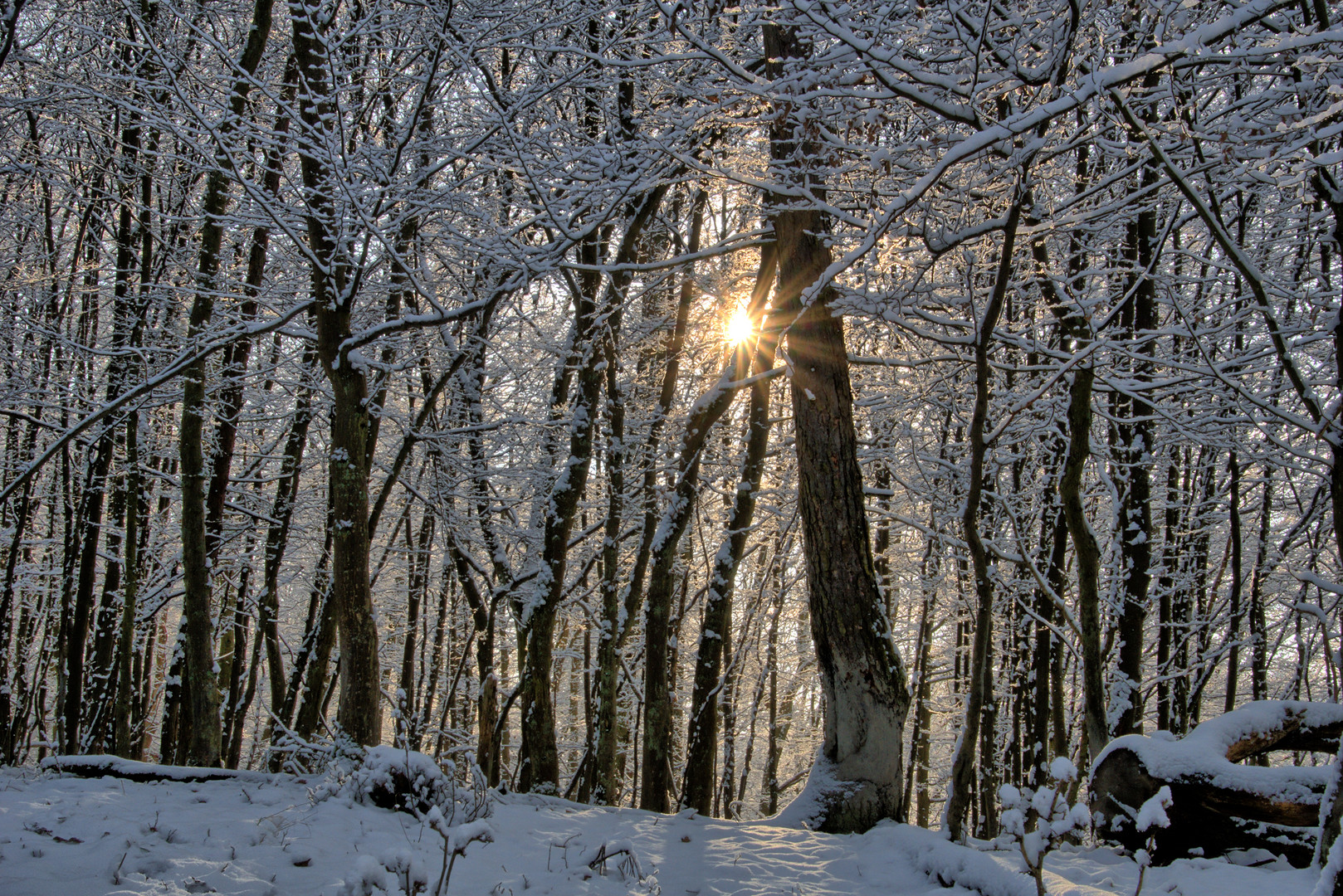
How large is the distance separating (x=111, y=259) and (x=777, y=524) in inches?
357

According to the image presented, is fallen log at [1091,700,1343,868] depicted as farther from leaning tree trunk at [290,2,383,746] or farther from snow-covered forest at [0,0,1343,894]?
leaning tree trunk at [290,2,383,746]

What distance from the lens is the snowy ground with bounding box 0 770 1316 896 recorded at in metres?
2.91

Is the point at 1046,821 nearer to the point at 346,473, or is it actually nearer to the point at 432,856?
the point at 432,856

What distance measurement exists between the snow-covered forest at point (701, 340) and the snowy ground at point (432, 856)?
429 mm

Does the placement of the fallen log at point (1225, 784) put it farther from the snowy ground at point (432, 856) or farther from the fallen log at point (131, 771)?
the fallen log at point (131, 771)

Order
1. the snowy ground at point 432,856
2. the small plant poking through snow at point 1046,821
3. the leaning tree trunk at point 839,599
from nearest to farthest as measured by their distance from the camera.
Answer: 1. the small plant poking through snow at point 1046,821
2. the snowy ground at point 432,856
3. the leaning tree trunk at point 839,599

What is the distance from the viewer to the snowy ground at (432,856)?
291cm

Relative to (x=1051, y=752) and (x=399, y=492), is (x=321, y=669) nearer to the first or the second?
(x=399, y=492)

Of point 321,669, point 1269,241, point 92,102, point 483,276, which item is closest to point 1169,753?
point 1269,241

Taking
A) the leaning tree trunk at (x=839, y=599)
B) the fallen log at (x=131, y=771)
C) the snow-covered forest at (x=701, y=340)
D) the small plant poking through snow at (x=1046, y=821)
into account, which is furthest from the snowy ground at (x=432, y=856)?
the small plant poking through snow at (x=1046, y=821)

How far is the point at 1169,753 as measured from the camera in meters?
4.23

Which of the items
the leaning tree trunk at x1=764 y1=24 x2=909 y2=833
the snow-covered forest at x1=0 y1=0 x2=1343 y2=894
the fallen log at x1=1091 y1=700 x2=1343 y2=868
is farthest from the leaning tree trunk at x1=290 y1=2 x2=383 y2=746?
the fallen log at x1=1091 y1=700 x2=1343 y2=868

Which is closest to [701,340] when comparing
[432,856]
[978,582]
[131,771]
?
[978,582]

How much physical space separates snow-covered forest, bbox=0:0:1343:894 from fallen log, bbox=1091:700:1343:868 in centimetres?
5
